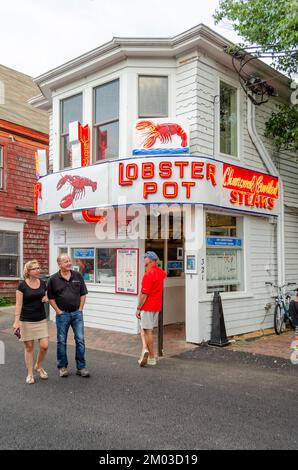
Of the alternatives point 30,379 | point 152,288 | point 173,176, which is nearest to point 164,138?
point 173,176

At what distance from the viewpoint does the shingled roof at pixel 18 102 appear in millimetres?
16609

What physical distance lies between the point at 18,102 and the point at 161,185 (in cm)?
1127

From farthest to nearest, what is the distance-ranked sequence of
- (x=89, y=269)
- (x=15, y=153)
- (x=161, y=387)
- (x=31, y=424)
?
(x=15, y=153), (x=89, y=269), (x=161, y=387), (x=31, y=424)

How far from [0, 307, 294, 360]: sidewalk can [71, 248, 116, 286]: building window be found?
1.22m

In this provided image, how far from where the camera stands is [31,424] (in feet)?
15.3

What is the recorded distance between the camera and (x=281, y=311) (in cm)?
1055

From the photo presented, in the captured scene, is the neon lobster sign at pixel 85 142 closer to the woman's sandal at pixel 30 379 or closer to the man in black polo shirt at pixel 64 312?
the man in black polo shirt at pixel 64 312

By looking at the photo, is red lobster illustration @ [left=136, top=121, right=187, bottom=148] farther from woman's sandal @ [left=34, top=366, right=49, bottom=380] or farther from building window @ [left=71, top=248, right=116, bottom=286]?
woman's sandal @ [left=34, top=366, right=49, bottom=380]

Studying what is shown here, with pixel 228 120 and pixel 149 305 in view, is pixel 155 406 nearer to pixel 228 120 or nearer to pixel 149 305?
pixel 149 305

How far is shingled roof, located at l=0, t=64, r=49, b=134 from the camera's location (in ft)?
54.5

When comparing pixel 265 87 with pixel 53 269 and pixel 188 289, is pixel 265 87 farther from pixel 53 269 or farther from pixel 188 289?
pixel 53 269

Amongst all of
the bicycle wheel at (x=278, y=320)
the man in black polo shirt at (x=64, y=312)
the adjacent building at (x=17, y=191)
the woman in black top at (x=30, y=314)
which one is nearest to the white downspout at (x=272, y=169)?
the bicycle wheel at (x=278, y=320)

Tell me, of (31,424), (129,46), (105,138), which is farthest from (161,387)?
(129,46)

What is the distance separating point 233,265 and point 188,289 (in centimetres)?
168
